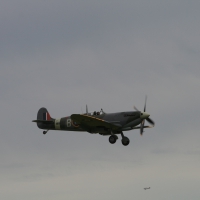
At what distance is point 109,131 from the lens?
42.8 meters

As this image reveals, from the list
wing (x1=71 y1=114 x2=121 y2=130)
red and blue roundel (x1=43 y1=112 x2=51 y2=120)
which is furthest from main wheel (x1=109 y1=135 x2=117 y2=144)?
red and blue roundel (x1=43 y1=112 x2=51 y2=120)

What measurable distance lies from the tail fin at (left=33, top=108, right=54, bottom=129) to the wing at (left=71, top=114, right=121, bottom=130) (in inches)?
170

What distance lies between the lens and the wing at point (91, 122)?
1597 inches

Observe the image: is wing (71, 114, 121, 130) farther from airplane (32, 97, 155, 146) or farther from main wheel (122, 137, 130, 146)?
main wheel (122, 137, 130, 146)

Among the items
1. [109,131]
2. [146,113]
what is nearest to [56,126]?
[109,131]

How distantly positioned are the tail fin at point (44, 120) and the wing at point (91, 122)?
432 centimetres

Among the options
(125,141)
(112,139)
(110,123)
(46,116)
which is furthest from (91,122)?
(46,116)

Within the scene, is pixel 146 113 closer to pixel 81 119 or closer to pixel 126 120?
pixel 126 120

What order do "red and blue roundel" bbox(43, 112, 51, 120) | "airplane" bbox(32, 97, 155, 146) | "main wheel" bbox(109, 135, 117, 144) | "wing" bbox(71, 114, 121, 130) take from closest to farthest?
"wing" bbox(71, 114, 121, 130) → "airplane" bbox(32, 97, 155, 146) → "main wheel" bbox(109, 135, 117, 144) → "red and blue roundel" bbox(43, 112, 51, 120)

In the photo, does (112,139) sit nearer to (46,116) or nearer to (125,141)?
(125,141)

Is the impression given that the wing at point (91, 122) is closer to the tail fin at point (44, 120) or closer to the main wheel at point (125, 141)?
the main wheel at point (125, 141)

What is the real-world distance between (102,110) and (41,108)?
28.1ft

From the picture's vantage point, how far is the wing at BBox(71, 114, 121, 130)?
1597 inches

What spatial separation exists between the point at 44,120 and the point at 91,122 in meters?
5.90
